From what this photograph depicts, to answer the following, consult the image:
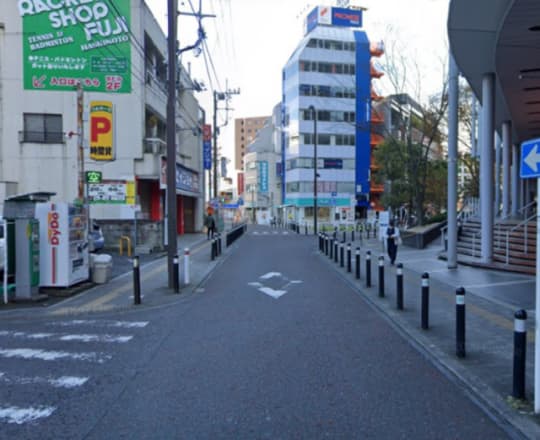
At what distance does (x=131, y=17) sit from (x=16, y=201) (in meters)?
17.8

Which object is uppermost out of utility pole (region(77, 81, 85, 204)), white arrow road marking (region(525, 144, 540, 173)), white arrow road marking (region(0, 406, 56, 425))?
utility pole (region(77, 81, 85, 204))

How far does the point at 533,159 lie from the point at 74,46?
80.3 ft

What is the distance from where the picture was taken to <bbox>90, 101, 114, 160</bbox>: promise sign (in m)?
16.9

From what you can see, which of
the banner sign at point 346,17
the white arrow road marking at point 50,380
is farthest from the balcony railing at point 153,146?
the banner sign at point 346,17

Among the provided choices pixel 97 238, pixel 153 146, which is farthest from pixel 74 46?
pixel 97 238

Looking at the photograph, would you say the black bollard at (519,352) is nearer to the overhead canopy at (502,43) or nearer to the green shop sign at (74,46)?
the overhead canopy at (502,43)

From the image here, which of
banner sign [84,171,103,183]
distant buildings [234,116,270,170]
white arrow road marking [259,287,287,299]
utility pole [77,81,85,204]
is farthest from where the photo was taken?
distant buildings [234,116,270,170]

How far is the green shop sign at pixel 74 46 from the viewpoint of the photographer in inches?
957

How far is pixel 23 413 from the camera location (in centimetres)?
466

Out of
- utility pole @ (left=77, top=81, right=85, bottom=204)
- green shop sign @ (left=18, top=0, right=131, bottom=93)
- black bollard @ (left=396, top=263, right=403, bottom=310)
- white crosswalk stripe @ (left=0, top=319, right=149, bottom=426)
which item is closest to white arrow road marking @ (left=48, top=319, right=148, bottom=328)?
white crosswalk stripe @ (left=0, top=319, right=149, bottom=426)

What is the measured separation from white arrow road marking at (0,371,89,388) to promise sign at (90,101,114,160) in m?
12.1

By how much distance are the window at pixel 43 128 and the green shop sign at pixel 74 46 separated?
4.63 ft

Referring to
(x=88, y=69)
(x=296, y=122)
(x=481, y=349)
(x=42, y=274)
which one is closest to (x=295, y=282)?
(x=42, y=274)

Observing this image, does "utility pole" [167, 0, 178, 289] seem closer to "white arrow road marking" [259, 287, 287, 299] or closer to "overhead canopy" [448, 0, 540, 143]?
"white arrow road marking" [259, 287, 287, 299]
